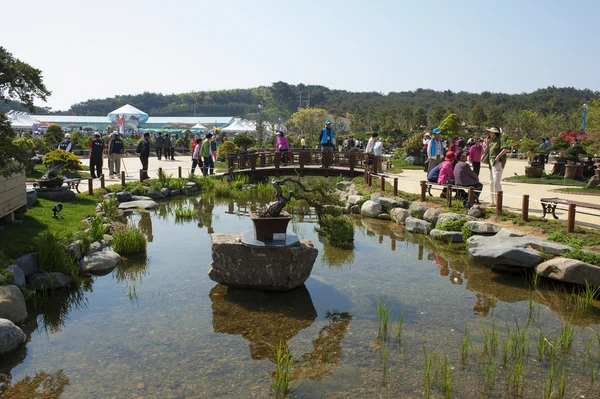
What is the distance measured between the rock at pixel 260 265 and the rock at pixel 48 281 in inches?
86.9

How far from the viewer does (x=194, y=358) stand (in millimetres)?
5438

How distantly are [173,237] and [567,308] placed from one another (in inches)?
307

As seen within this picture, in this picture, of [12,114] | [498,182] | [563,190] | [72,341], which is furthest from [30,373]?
[12,114]

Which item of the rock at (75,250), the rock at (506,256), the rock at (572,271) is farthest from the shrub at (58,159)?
the rock at (572,271)

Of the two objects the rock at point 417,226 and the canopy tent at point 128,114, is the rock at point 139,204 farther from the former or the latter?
the canopy tent at point 128,114

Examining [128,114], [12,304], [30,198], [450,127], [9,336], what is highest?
[128,114]

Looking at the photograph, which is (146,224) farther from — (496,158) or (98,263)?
(496,158)

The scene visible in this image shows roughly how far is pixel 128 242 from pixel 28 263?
7.14 ft

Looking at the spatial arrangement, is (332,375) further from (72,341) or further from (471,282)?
(471,282)

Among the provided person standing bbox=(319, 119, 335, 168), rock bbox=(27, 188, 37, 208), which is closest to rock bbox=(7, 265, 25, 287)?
rock bbox=(27, 188, 37, 208)

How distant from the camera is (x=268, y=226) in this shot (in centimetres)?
726

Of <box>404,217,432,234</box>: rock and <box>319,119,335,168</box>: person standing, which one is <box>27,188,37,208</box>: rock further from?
<box>319,119,335,168</box>: person standing

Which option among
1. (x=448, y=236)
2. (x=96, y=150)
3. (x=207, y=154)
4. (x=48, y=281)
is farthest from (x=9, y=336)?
(x=207, y=154)

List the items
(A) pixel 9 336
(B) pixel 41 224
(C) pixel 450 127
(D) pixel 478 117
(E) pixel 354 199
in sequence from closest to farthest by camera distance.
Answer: (A) pixel 9 336, (B) pixel 41 224, (E) pixel 354 199, (C) pixel 450 127, (D) pixel 478 117
